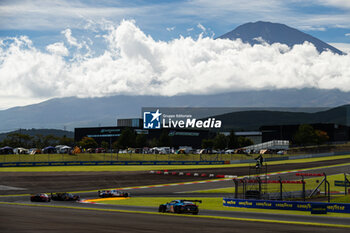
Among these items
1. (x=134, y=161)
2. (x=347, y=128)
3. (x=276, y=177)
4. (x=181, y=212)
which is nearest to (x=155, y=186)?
(x=276, y=177)

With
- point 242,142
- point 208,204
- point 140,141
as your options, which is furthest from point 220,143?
point 208,204

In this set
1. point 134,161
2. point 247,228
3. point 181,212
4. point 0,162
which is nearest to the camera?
point 247,228

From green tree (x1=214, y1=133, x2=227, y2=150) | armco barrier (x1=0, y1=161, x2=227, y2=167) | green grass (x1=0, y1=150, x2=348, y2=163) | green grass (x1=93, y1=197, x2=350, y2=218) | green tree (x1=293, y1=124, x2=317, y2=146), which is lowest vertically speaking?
green grass (x1=93, y1=197, x2=350, y2=218)

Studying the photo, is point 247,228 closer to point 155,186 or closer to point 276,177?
point 155,186

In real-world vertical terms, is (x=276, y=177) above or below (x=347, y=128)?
below

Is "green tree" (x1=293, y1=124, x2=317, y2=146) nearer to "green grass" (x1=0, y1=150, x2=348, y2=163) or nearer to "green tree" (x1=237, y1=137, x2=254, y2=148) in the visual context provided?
"green tree" (x1=237, y1=137, x2=254, y2=148)

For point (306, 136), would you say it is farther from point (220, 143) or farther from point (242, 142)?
point (242, 142)

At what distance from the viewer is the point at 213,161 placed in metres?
104

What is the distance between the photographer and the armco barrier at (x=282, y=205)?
111ft

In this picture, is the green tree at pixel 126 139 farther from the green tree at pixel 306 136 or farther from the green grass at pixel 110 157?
the green tree at pixel 306 136

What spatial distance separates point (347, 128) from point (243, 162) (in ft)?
336

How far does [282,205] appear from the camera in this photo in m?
36.8

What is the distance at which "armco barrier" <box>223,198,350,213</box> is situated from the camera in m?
33.8

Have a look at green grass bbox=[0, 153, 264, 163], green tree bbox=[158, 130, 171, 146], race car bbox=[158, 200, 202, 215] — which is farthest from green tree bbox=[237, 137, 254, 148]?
race car bbox=[158, 200, 202, 215]
